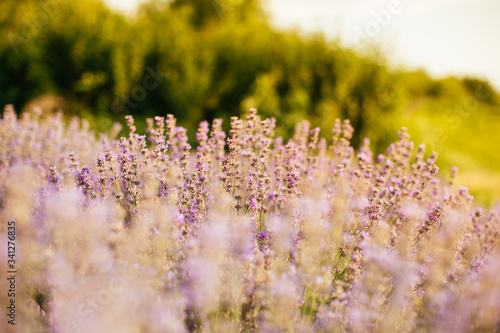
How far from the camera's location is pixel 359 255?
1888 millimetres

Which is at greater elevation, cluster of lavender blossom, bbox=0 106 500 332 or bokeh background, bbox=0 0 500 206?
bokeh background, bbox=0 0 500 206

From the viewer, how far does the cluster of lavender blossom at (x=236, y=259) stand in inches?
55.9

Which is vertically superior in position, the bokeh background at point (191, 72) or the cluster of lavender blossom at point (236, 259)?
the bokeh background at point (191, 72)

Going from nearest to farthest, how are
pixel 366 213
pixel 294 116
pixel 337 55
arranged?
pixel 366 213, pixel 294 116, pixel 337 55

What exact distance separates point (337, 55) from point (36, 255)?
6.15m

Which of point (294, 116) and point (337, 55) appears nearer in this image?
point (294, 116)

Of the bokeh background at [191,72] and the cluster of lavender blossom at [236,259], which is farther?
the bokeh background at [191,72]

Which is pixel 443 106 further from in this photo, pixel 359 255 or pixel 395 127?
pixel 359 255

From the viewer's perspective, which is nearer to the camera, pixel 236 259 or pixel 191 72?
pixel 236 259

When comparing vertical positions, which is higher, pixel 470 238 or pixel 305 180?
pixel 305 180

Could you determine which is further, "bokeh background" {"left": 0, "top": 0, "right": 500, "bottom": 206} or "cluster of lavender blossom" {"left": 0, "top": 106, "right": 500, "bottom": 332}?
"bokeh background" {"left": 0, "top": 0, "right": 500, "bottom": 206}

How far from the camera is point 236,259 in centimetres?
177

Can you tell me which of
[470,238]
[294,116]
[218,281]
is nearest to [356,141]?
[294,116]

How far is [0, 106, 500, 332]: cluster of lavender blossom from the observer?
1420mm
